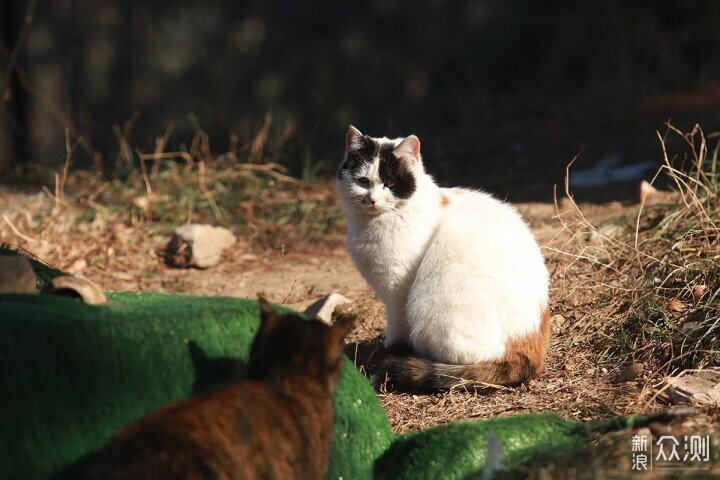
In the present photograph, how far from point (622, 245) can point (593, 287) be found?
0.92 feet

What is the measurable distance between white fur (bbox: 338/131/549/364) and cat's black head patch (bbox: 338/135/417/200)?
0.11 ft

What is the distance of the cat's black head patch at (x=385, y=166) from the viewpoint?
168 inches

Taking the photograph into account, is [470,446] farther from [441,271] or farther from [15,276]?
[15,276]

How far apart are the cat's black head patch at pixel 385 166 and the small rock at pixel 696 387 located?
4.72ft

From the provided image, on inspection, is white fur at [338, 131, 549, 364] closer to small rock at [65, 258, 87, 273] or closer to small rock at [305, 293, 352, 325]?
small rock at [305, 293, 352, 325]

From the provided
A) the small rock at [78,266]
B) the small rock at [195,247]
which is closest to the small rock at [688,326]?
the small rock at [195,247]

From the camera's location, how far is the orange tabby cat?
7.40 ft

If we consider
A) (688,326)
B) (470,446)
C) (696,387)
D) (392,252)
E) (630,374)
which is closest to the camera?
(470,446)

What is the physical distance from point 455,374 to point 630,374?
0.76 metres

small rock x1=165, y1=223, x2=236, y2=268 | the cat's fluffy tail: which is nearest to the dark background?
small rock x1=165, y1=223, x2=236, y2=268

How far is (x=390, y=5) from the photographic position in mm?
9070

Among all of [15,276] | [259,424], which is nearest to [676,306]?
[259,424]

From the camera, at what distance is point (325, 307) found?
16.1 ft

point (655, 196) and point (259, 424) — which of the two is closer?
point (259, 424)
